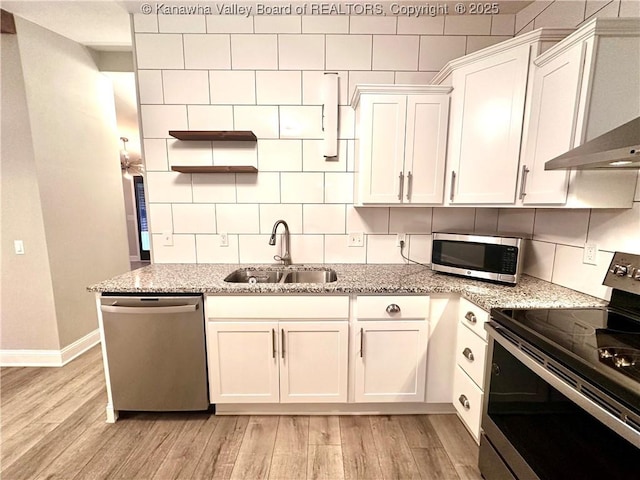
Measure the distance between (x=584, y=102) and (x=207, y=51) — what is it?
227cm

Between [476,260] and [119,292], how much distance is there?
7.11 ft

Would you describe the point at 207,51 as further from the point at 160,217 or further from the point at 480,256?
the point at 480,256

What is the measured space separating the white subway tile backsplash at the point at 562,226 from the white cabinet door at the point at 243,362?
5.86 feet

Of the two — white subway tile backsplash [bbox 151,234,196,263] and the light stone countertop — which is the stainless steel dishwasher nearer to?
the light stone countertop

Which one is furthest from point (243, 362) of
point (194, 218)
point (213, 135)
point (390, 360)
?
point (213, 135)

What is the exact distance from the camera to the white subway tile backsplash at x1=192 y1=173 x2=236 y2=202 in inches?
80.0

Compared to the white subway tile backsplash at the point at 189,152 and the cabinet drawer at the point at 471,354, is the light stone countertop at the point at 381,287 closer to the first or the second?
the cabinet drawer at the point at 471,354

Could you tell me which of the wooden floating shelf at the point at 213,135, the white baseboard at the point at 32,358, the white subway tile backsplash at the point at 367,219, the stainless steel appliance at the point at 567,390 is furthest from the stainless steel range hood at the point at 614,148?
the white baseboard at the point at 32,358

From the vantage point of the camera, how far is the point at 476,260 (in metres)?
1.64

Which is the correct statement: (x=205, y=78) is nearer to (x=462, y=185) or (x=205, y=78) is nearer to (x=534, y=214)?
(x=462, y=185)

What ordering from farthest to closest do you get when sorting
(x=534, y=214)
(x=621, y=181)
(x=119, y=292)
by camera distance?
(x=534, y=214) → (x=119, y=292) → (x=621, y=181)

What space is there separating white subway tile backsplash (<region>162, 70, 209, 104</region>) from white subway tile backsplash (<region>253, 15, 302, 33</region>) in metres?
0.52

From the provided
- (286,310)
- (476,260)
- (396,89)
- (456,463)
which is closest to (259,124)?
(396,89)

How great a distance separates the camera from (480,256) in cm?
162
